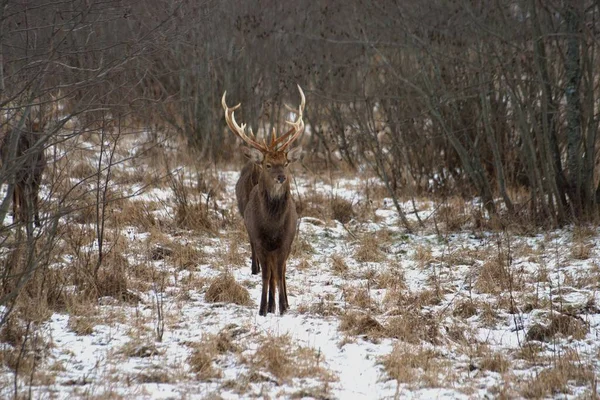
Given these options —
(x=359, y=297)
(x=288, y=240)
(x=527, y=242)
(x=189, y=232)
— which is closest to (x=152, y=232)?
(x=189, y=232)

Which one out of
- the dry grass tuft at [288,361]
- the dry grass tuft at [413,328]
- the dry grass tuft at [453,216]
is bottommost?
the dry grass tuft at [288,361]

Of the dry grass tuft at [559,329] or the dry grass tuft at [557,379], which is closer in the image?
the dry grass tuft at [557,379]

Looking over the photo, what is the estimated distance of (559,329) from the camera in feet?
19.1

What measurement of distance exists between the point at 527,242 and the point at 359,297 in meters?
2.65

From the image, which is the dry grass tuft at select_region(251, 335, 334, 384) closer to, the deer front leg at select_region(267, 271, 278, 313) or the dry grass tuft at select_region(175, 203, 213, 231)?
the deer front leg at select_region(267, 271, 278, 313)

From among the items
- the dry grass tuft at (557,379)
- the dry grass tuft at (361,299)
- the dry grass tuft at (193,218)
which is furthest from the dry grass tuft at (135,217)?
the dry grass tuft at (557,379)

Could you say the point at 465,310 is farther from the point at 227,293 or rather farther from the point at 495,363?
the point at 227,293

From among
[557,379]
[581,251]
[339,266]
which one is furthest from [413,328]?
[581,251]

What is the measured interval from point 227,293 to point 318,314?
884mm

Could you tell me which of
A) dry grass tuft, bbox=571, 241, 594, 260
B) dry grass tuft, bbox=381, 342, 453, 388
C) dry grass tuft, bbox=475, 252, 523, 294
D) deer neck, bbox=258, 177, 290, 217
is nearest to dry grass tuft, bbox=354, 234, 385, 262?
dry grass tuft, bbox=475, 252, 523, 294

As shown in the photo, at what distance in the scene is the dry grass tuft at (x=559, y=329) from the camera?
5758 millimetres

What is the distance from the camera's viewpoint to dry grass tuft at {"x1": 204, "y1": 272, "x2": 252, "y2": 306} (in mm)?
6961

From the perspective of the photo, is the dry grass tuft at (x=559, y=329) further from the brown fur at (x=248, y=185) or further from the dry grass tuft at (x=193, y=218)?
the dry grass tuft at (x=193, y=218)

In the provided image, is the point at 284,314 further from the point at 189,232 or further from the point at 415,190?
the point at 415,190
